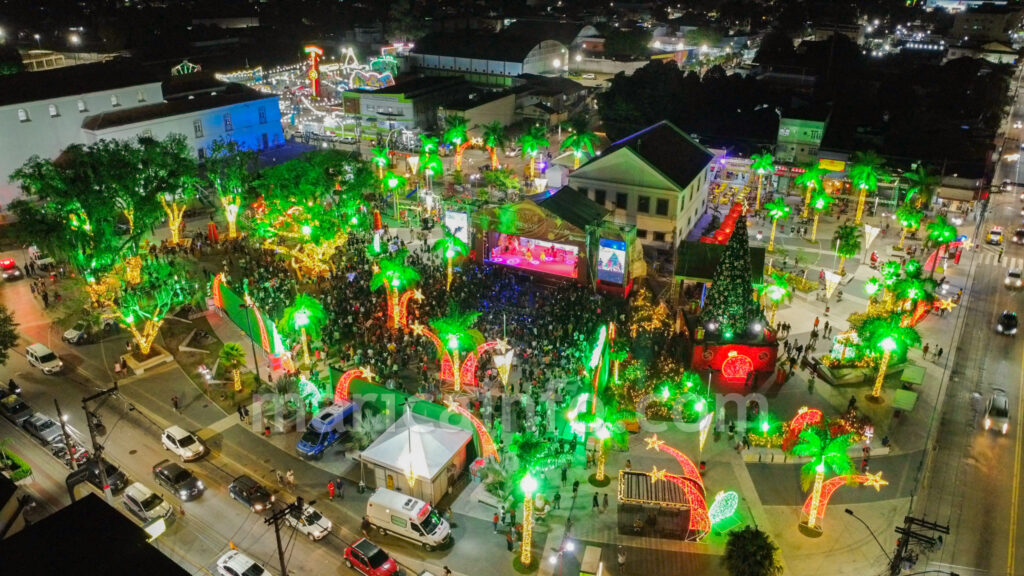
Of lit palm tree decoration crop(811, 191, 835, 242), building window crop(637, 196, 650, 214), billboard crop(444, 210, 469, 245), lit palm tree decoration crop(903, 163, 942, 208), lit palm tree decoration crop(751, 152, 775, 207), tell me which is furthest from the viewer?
lit palm tree decoration crop(751, 152, 775, 207)

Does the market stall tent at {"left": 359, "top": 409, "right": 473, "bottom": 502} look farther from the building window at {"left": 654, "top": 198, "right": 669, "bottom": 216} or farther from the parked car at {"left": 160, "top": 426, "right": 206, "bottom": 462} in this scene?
the building window at {"left": 654, "top": 198, "right": 669, "bottom": 216}

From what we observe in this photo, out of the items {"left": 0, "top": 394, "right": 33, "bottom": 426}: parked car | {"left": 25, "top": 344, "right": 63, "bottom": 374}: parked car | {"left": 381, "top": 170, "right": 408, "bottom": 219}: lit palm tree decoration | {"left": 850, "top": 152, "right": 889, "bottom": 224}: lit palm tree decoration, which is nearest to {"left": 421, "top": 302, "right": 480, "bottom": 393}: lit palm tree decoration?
{"left": 0, "top": 394, "right": 33, "bottom": 426}: parked car

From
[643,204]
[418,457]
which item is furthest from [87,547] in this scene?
[643,204]

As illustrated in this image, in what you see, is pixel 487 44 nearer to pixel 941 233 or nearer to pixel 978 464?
pixel 941 233

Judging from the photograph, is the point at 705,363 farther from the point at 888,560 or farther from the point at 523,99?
the point at 523,99

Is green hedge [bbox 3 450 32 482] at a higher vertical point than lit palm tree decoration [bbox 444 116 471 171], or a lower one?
lower

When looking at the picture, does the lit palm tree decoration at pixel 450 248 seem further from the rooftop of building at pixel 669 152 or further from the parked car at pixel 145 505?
the parked car at pixel 145 505

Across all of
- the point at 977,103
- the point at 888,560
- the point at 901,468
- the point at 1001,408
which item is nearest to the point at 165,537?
the point at 888,560

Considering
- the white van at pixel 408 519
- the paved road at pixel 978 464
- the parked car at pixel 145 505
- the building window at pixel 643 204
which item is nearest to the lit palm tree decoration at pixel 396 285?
the white van at pixel 408 519
